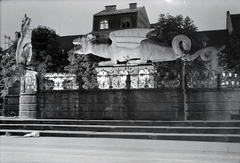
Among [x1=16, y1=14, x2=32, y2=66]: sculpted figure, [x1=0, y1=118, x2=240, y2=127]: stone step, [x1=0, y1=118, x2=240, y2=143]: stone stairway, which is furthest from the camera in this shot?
[x1=16, y1=14, x2=32, y2=66]: sculpted figure

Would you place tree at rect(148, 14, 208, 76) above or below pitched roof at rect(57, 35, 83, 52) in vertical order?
below

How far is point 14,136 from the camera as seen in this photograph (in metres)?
12.2

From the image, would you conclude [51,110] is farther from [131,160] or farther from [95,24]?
[95,24]

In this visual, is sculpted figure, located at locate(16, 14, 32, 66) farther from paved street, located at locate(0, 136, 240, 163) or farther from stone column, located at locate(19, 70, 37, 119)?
paved street, located at locate(0, 136, 240, 163)

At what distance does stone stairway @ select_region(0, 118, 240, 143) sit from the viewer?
10586mm

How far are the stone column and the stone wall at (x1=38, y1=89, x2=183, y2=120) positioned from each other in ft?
1.07

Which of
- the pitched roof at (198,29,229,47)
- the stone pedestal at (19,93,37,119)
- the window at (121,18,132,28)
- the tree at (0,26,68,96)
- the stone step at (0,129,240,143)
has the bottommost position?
the stone step at (0,129,240,143)

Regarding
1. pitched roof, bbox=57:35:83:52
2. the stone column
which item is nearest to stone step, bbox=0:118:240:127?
the stone column

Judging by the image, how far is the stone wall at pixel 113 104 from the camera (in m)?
13.8

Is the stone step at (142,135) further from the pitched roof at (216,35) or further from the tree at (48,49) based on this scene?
the pitched roof at (216,35)

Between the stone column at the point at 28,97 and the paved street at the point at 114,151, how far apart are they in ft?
14.2

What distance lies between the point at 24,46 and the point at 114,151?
11.0 meters

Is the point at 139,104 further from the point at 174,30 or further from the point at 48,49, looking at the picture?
the point at 48,49

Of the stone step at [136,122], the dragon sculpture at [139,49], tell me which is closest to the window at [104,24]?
the dragon sculpture at [139,49]
